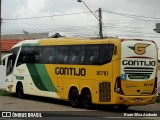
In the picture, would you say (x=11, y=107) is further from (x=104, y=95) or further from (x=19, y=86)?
(x=19, y=86)

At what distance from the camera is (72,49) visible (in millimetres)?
23281

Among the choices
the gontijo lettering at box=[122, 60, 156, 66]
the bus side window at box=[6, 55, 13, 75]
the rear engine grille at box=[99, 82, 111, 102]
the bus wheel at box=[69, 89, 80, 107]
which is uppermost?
the gontijo lettering at box=[122, 60, 156, 66]

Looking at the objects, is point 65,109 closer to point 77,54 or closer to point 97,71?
point 97,71

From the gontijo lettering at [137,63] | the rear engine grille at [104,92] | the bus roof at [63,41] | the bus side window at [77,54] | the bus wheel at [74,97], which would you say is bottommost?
the bus wheel at [74,97]

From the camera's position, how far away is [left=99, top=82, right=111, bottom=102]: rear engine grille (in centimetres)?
2098

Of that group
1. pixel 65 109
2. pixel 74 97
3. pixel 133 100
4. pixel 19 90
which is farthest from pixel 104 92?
pixel 19 90

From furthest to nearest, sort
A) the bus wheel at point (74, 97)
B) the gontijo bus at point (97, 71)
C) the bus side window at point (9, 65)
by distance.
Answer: the bus side window at point (9, 65), the bus wheel at point (74, 97), the gontijo bus at point (97, 71)

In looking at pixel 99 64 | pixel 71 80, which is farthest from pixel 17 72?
pixel 99 64

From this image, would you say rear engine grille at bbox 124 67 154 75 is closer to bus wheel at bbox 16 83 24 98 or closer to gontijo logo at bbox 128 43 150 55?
gontijo logo at bbox 128 43 150 55

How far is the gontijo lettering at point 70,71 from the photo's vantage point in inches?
885

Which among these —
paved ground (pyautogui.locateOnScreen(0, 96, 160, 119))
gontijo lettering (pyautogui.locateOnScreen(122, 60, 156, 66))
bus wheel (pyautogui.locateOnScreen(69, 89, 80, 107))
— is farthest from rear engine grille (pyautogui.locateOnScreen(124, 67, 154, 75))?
bus wheel (pyautogui.locateOnScreen(69, 89, 80, 107))

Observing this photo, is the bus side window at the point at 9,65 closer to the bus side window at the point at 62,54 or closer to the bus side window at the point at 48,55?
the bus side window at the point at 48,55

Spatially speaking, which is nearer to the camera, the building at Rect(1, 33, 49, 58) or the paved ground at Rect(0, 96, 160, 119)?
the paved ground at Rect(0, 96, 160, 119)

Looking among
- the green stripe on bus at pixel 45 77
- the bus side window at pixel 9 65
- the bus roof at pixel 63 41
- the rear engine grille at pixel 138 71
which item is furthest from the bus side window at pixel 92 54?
the bus side window at pixel 9 65
